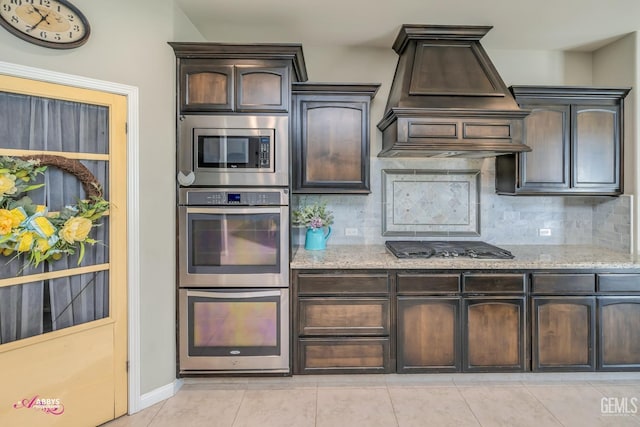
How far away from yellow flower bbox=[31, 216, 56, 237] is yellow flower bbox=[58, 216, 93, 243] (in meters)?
0.06

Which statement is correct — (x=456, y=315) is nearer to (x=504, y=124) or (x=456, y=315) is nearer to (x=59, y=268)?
(x=504, y=124)

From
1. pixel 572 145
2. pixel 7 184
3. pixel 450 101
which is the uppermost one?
pixel 450 101

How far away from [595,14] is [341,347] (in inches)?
127

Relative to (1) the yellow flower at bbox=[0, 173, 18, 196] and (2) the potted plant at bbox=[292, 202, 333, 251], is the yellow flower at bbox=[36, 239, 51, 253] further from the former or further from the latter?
(2) the potted plant at bbox=[292, 202, 333, 251]

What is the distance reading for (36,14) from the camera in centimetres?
192

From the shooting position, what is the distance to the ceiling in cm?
257

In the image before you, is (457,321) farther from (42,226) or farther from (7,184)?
(7,184)

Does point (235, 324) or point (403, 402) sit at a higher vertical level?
point (235, 324)

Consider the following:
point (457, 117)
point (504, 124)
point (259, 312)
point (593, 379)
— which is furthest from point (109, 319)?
point (593, 379)

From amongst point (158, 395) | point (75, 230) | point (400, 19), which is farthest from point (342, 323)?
point (400, 19)

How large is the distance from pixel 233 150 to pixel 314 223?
2.99ft

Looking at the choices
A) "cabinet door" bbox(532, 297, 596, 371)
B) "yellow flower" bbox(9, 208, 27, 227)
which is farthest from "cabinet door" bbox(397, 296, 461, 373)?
"yellow flower" bbox(9, 208, 27, 227)

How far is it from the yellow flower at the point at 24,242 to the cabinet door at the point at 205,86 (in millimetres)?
1233

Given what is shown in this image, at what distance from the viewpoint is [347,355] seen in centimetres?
260
